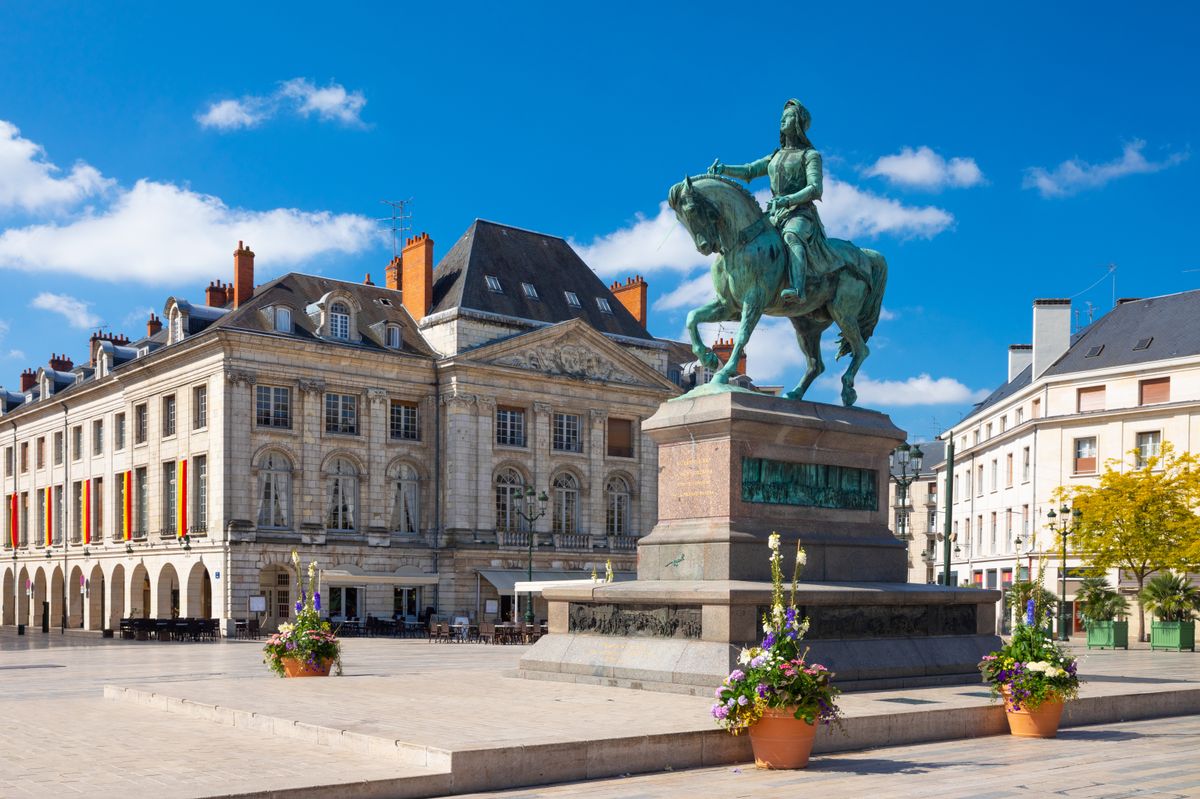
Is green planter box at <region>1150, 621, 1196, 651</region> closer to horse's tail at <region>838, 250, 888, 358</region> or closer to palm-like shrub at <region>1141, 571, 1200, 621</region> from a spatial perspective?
palm-like shrub at <region>1141, 571, 1200, 621</region>

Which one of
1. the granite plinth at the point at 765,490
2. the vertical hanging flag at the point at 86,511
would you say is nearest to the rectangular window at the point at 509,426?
the vertical hanging flag at the point at 86,511

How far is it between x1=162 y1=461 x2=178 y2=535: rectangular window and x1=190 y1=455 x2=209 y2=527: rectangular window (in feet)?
7.58

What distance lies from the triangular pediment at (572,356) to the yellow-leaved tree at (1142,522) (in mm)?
22571

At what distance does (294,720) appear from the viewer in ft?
37.1

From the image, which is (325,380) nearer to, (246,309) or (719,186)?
(246,309)

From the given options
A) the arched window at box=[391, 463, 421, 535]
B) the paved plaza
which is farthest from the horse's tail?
the arched window at box=[391, 463, 421, 535]

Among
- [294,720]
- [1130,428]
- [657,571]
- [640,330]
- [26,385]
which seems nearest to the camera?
[294,720]

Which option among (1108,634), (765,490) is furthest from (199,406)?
(765,490)

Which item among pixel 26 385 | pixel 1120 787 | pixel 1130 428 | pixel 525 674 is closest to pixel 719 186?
pixel 525 674

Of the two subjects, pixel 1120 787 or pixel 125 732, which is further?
pixel 125 732

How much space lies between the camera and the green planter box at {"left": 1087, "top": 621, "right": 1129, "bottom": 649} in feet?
121

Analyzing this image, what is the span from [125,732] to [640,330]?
52876 millimetres

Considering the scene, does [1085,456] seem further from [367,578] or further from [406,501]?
[367,578]

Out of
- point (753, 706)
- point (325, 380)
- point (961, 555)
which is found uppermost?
point (325, 380)
